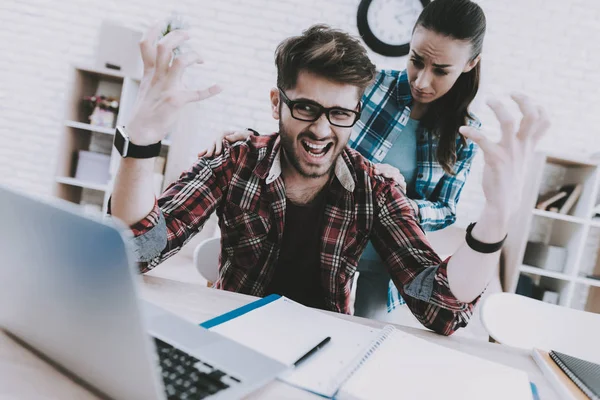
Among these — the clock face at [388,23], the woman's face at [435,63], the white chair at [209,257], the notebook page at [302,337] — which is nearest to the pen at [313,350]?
the notebook page at [302,337]

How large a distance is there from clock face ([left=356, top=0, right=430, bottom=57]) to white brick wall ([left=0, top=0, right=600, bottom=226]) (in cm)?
9

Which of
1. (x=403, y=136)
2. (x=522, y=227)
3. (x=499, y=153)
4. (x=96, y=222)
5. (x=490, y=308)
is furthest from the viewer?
(x=522, y=227)

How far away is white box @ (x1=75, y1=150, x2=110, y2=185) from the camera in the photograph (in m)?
3.07

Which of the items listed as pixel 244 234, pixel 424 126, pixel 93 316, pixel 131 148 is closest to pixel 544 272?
pixel 424 126

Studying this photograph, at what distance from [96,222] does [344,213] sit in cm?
92

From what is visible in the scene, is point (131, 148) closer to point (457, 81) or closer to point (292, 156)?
point (292, 156)

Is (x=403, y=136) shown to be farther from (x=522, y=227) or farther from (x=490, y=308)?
(x=522, y=227)

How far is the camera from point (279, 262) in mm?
1251

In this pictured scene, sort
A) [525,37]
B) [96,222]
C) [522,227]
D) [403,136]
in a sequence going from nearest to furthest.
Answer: [96,222], [403,136], [522,227], [525,37]

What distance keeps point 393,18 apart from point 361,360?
2.97 m

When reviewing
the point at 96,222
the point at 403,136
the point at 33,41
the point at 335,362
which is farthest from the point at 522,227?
the point at 33,41

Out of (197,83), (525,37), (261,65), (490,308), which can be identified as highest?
(525,37)

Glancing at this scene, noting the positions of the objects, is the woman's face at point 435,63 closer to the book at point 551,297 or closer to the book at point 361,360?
the book at point 361,360

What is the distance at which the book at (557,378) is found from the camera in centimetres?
72
